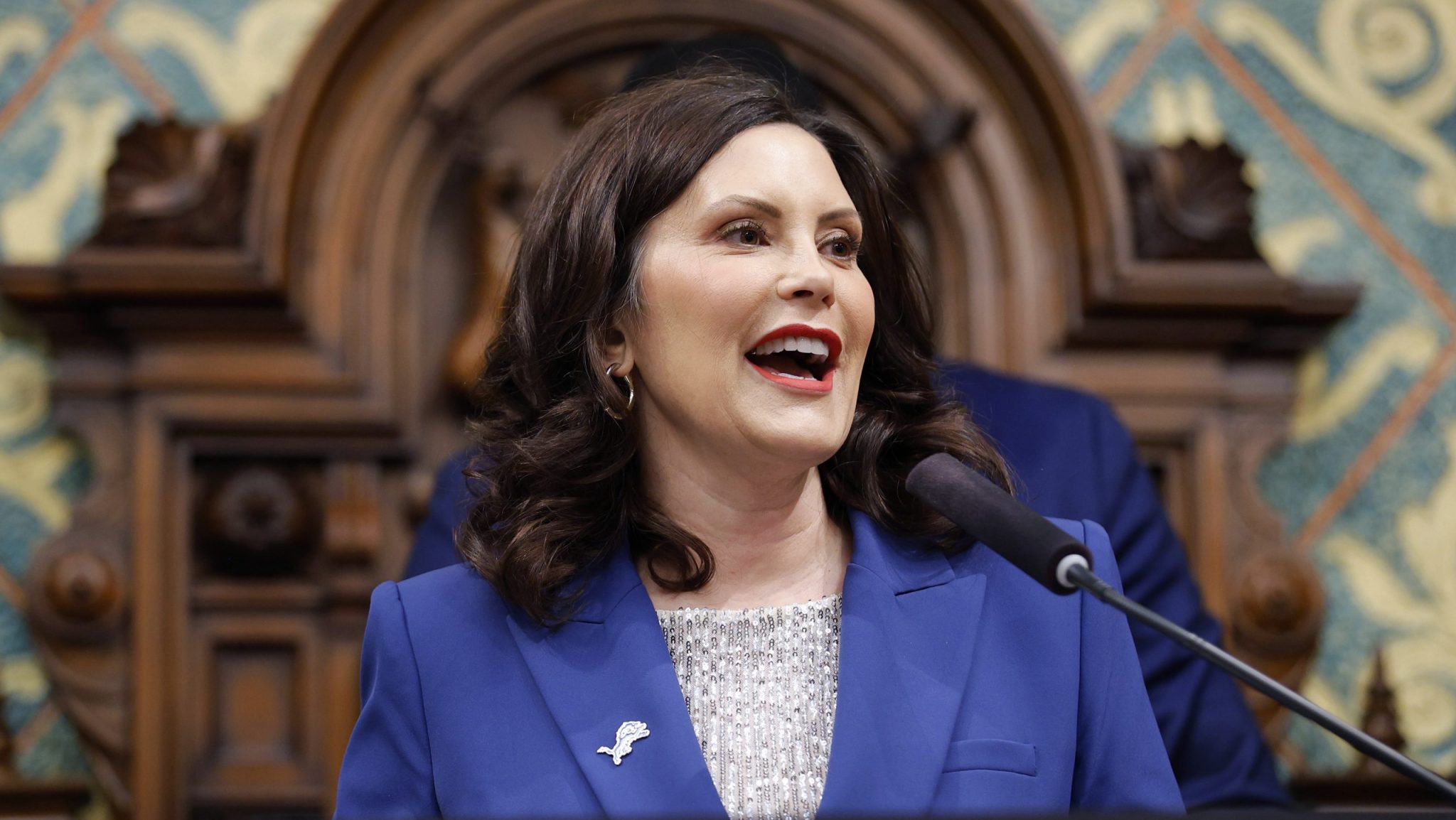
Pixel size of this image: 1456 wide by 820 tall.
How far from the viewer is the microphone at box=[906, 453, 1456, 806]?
1010 millimetres

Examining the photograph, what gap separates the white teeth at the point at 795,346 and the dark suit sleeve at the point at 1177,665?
0.77 metres

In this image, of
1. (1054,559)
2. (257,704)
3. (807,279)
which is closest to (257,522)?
(257,704)

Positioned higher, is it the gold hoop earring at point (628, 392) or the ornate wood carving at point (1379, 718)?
the gold hoop earring at point (628, 392)

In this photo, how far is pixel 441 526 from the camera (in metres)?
2.19

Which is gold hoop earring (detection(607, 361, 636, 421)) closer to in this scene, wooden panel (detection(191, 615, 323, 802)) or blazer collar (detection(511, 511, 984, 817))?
blazer collar (detection(511, 511, 984, 817))

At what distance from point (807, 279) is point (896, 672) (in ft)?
1.18

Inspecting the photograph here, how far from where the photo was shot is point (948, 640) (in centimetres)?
145

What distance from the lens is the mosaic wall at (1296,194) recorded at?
96.6 inches

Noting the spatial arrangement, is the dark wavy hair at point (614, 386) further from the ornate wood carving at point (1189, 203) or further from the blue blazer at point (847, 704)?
the ornate wood carving at point (1189, 203)

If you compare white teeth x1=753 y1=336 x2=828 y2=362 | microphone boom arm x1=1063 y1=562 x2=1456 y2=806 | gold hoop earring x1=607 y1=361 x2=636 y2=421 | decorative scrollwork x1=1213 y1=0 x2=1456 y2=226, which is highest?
decorative scrollwork x1=1213 y1=0 x2=1456 y2=226

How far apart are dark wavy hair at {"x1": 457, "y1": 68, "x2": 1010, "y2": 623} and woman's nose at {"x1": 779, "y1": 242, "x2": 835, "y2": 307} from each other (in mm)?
153

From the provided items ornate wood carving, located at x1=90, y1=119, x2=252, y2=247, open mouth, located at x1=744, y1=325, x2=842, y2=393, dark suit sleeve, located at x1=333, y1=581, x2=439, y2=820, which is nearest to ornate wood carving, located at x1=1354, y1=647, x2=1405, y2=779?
open mouth, located at x1=744, y1=325, x2=842, y2=393

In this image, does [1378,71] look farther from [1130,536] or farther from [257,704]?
[257,704]

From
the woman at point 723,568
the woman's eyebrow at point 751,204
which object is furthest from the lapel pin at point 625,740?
the woman's eyebrow at point 751,204
